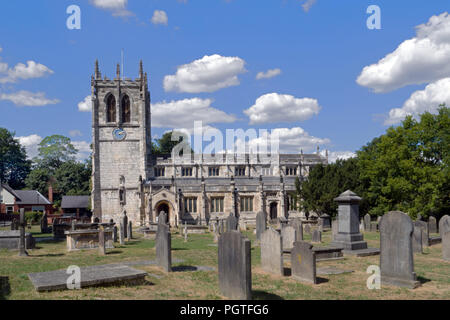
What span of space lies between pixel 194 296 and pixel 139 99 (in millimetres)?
41924

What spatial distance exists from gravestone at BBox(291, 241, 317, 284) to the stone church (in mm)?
29502

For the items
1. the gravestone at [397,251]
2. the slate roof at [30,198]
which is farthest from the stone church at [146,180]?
the gravestone at [397,251]

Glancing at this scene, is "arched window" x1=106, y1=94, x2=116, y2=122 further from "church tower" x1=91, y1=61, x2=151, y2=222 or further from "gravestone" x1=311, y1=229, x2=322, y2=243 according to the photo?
"gravestone" x1=311, y1=229, x2=322, y2=243

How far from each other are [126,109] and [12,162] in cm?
3581

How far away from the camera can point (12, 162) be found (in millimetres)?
71250

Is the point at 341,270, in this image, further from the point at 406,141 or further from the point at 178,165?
the point at 178,165

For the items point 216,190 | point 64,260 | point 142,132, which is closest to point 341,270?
point 64,260

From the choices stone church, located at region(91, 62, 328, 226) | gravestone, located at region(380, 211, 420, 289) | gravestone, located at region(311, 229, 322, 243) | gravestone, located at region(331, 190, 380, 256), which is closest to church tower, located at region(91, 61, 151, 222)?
stone church, located at region(91, 62, 328, 226)

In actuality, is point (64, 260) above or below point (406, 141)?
below

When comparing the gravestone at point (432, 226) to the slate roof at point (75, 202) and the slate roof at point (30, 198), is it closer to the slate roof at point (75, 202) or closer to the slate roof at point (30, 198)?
the slate roof at point (75, 202)

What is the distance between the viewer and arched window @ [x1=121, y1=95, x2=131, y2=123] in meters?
48.1

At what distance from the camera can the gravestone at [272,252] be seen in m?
11.9

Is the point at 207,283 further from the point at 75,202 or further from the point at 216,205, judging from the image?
the point at 75,202

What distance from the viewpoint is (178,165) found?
52094mm
